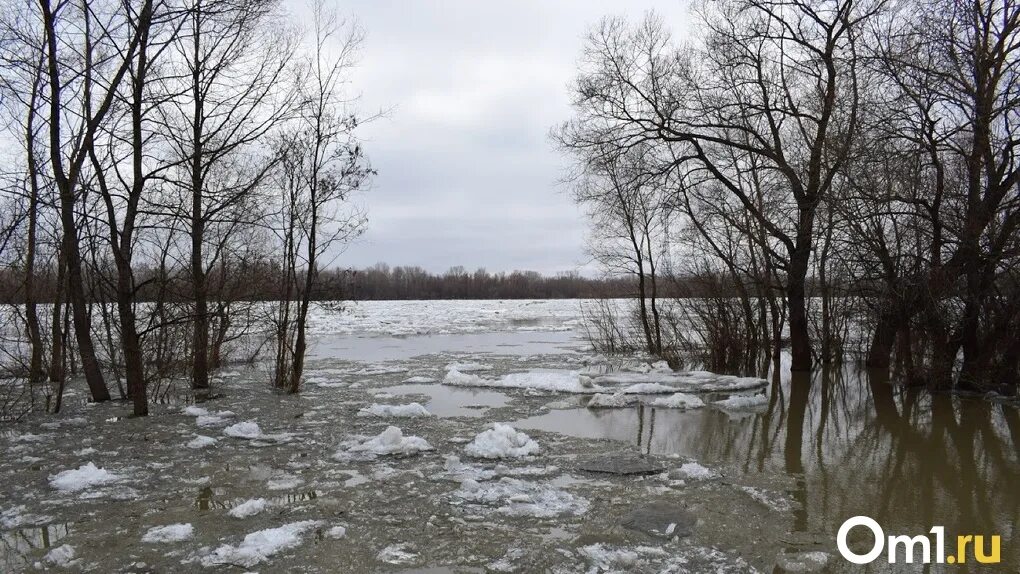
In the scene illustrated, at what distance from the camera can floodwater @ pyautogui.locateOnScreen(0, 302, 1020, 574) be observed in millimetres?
4785

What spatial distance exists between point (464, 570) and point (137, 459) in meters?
4.87

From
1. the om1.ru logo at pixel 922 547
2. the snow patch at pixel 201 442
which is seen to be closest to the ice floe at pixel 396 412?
the snow patch at pixel 201 442

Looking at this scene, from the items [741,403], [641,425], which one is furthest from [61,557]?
[741,403]

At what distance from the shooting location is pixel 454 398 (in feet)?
39.6

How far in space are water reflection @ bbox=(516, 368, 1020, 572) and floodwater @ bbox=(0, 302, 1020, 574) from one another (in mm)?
36

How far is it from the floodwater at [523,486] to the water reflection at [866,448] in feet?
0.12

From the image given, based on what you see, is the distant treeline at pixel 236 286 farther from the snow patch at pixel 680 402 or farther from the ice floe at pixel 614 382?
the snow patch at pixel 680 402

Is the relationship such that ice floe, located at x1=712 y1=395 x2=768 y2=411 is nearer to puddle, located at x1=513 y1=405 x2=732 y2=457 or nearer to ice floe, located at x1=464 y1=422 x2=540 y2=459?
puddle, located at x1=513 y1=405 x2=732 y2=457

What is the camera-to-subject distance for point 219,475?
6816 millimetres

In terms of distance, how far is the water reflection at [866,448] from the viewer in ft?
18.4

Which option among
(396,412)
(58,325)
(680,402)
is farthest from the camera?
(58,325)

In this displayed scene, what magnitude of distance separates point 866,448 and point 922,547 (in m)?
3.64

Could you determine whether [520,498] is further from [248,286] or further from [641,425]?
[248,286]

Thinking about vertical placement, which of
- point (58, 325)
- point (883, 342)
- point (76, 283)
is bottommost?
point (883, 342)
